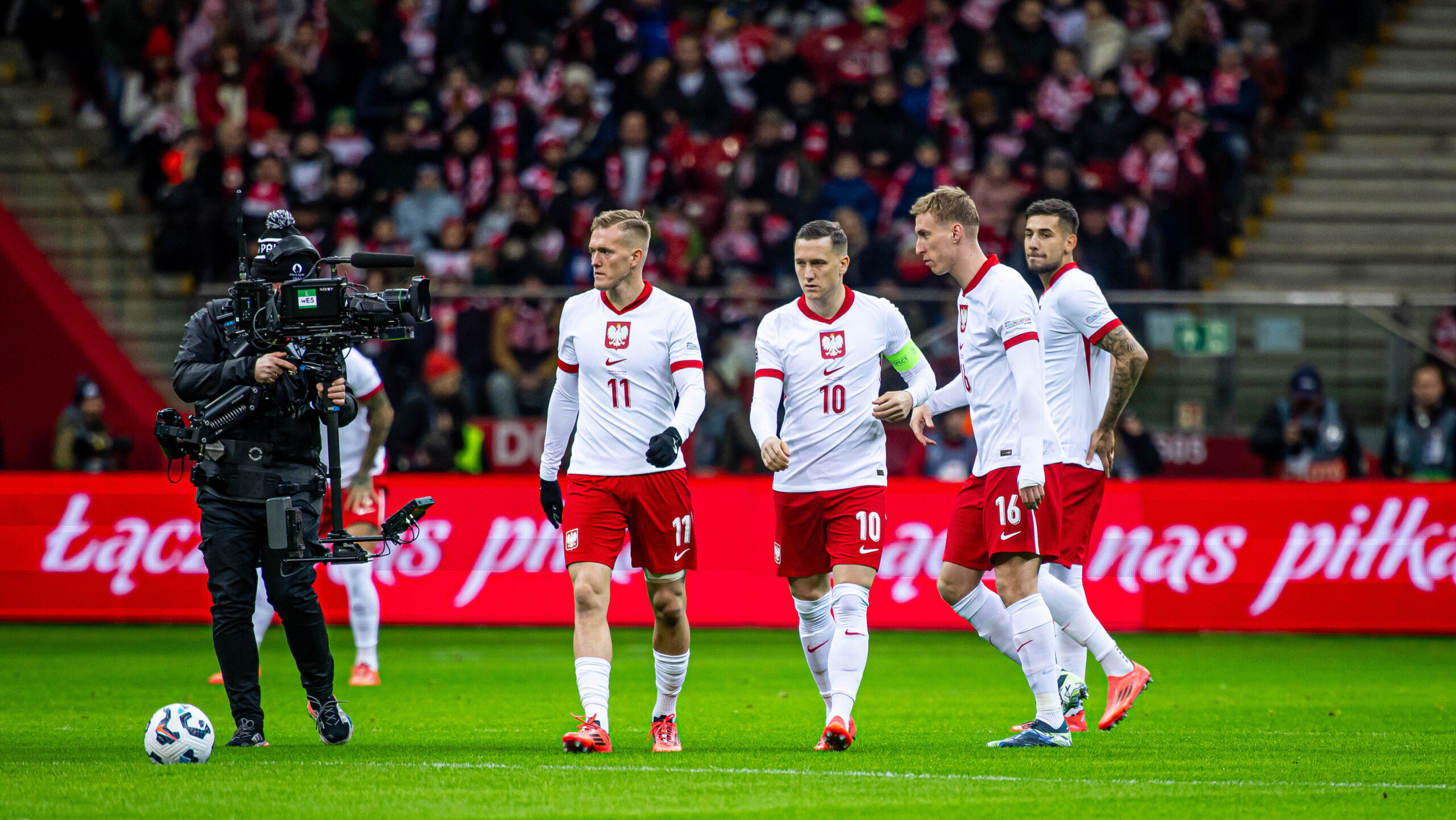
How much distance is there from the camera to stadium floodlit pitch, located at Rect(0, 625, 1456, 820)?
6.80 metres

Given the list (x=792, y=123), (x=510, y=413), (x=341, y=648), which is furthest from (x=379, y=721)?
(x=792, y=123)

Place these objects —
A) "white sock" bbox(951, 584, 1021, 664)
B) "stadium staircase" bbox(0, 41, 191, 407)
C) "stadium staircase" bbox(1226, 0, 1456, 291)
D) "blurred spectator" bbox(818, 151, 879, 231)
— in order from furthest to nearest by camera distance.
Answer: "stadium staircase" bbox(1226, 0, 1456, 291), "blurred spectator" bbox(818, 151, 879, 231), "stadium staircase" bbox(0, 41, 191, 407), "white sock" bbox(951, 584, 1021, 664)

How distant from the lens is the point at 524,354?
1734 centimetres

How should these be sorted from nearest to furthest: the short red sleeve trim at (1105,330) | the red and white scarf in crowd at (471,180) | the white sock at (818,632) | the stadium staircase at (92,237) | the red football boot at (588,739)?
1. the red football boot at (588,739)
2. the white sock at (818,632)
3. the short red sleeve trim at (1105,330)
4. the stadium staircase at (92,237)
5. the red and white scarf in crowd at (471,180)

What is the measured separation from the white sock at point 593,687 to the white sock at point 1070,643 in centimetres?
249

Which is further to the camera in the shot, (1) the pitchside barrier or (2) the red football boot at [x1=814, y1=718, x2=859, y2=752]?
(1) the pitchside barrier

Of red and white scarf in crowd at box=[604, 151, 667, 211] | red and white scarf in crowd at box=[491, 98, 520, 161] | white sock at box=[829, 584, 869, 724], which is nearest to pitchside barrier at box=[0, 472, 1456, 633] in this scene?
red and white scarf in crowd at box=[604, 151, 667, 211]

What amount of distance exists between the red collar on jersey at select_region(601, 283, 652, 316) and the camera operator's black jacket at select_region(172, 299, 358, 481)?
1.26m

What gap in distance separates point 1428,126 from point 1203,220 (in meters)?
4.77

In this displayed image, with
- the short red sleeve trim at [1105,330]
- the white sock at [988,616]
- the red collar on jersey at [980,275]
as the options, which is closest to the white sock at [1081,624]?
the white sock at [988,616]

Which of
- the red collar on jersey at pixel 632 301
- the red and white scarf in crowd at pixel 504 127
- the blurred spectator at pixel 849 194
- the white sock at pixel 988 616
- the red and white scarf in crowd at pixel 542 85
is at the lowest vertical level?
the white sock at pixel 988 616

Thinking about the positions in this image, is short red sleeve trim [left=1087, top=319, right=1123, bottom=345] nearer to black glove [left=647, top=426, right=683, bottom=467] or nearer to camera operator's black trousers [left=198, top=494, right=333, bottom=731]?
black glove [left=647, top=426, right=683, bottom=467]

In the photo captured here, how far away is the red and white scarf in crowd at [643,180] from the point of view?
20.3 meters

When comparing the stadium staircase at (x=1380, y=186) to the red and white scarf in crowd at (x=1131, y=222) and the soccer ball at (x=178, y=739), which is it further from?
the soccer ball at (x=178, y=739)
